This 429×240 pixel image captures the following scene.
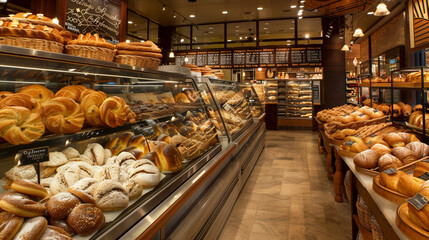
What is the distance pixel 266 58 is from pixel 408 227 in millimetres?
9366

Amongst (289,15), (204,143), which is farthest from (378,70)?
(204,143)

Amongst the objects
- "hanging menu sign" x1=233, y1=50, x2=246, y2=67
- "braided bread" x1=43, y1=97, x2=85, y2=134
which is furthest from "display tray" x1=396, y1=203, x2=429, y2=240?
"hanging menu sign" x1=233, y1=50, x2=246, y2=67

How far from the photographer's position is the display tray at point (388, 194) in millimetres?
1489

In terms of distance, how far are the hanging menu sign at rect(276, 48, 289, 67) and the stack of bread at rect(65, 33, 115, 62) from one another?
8879 millimetres

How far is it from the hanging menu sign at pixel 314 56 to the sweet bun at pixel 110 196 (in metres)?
9.52

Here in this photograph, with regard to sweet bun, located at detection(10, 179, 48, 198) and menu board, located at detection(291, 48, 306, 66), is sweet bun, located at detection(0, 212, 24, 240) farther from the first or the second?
menu board, located at detection(291, 48, 306, 66)

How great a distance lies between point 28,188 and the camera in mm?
1065

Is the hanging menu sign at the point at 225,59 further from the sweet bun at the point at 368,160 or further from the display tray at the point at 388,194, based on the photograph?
the display tray at the point at 388,194

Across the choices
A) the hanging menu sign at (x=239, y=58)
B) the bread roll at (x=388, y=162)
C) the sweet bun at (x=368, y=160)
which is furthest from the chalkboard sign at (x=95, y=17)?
the hanging menu sign at (x=239, y=58)

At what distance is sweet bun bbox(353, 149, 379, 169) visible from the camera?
2039 millimetres

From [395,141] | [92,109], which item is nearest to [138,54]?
[92,109]

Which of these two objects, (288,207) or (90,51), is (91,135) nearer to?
(90,51)

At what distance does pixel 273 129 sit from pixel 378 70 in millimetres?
5314

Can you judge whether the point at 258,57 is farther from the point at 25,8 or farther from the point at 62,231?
the point at 62,231
